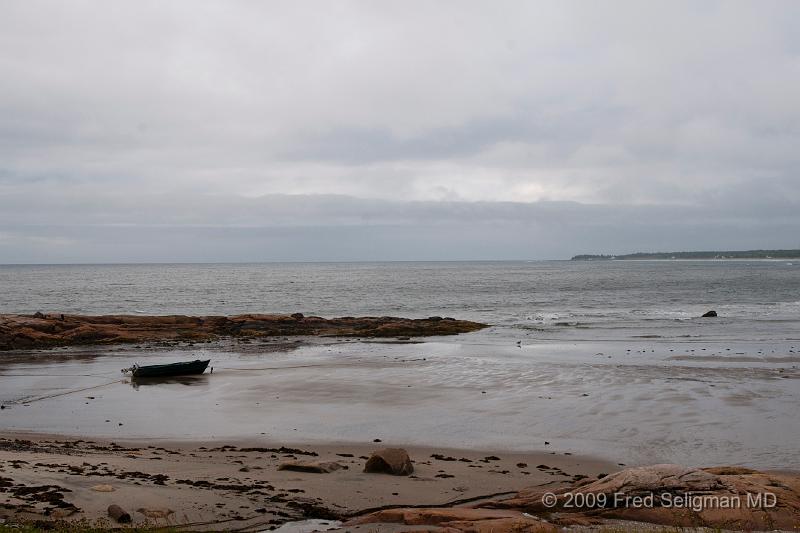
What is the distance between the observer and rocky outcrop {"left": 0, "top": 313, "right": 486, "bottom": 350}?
34625mm

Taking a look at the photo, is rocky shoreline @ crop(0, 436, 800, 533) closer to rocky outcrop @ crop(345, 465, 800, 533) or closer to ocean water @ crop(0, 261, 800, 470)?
rocky outcrop @ crop(345, 465, 800, 533)

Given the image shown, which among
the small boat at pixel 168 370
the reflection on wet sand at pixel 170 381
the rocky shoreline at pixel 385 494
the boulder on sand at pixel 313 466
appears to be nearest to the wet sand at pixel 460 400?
the reflection on wet sand at pixel 170 381

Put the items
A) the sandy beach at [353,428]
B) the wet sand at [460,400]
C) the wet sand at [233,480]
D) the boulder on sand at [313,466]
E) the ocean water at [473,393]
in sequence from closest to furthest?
the wet sand at [233,480] < the sandy beach at [353,428] < the boulder on sand at [313,466] < the wet sand at [460,400] < the ocean water at [473,393]

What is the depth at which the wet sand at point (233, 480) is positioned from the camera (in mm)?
8547

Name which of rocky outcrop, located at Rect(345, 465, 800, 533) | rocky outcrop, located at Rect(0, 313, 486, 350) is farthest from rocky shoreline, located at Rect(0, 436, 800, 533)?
rocky outcrop, located at Rect(0, 313, 486, 350)

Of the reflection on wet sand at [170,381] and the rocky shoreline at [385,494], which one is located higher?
the rocky shoreline at [385,494]

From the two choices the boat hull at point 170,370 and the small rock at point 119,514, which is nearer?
the small rock at point 119,514

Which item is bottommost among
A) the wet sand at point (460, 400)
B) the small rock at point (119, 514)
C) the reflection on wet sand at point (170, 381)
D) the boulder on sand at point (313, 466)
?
the reflection on wet sand at point (170, 381)

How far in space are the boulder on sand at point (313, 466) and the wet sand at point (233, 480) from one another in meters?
0.16

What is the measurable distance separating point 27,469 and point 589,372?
61.1ft

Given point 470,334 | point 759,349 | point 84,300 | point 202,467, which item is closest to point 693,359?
point 759,349

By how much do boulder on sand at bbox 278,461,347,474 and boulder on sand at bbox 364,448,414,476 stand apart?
1.97 ft

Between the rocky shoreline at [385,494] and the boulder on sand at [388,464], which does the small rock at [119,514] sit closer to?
the rocky shoreline at [385,494]

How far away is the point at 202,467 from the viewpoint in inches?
444
